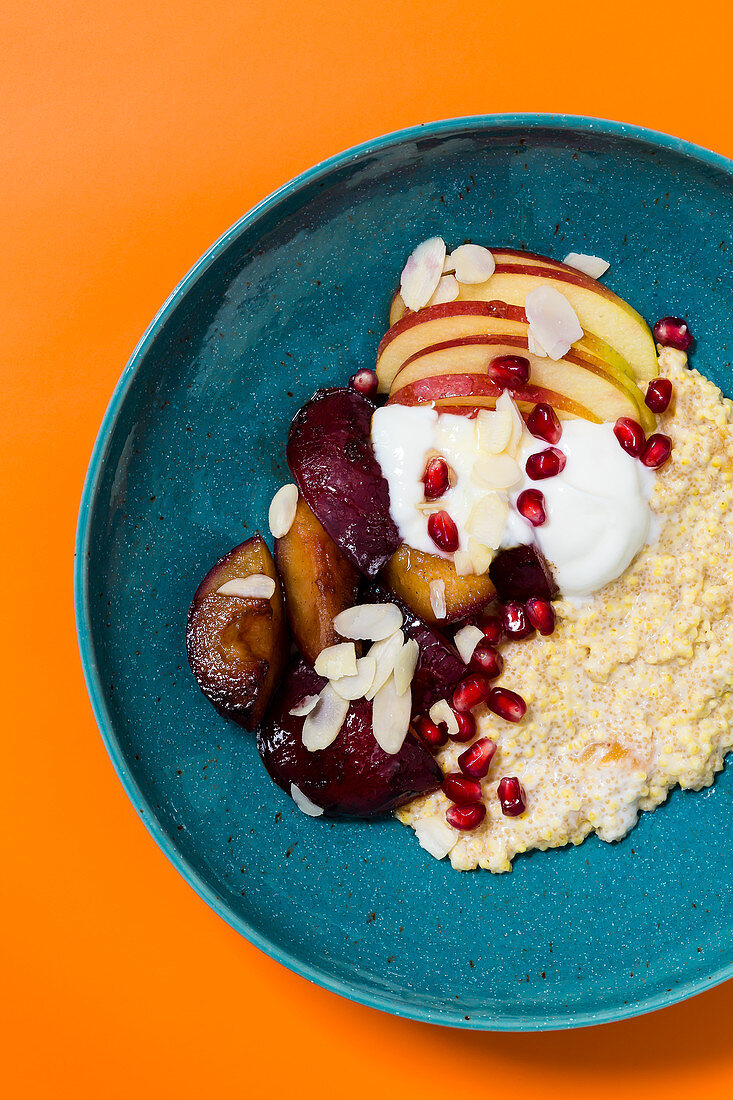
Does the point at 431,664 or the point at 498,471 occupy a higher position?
the point at 498,471

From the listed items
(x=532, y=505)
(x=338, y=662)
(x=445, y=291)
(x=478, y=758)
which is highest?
(x=445, y=291)

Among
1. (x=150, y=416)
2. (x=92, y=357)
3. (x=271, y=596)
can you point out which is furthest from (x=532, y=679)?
(x=92, y=357)

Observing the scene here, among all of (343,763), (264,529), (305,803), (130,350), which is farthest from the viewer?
(130,350)

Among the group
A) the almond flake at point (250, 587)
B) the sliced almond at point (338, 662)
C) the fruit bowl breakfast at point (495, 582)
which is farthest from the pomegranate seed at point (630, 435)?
the almond flake at point (250, 587)

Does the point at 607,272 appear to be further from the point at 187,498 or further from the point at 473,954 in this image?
the point at 473,954

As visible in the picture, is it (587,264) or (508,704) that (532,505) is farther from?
(587,264)

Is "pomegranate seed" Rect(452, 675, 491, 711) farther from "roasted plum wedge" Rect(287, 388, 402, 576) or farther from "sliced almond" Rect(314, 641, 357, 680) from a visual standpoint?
"roasted plum wedge" Rect(287, 388, 402, 576)

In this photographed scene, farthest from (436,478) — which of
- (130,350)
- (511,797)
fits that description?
(130,350)
